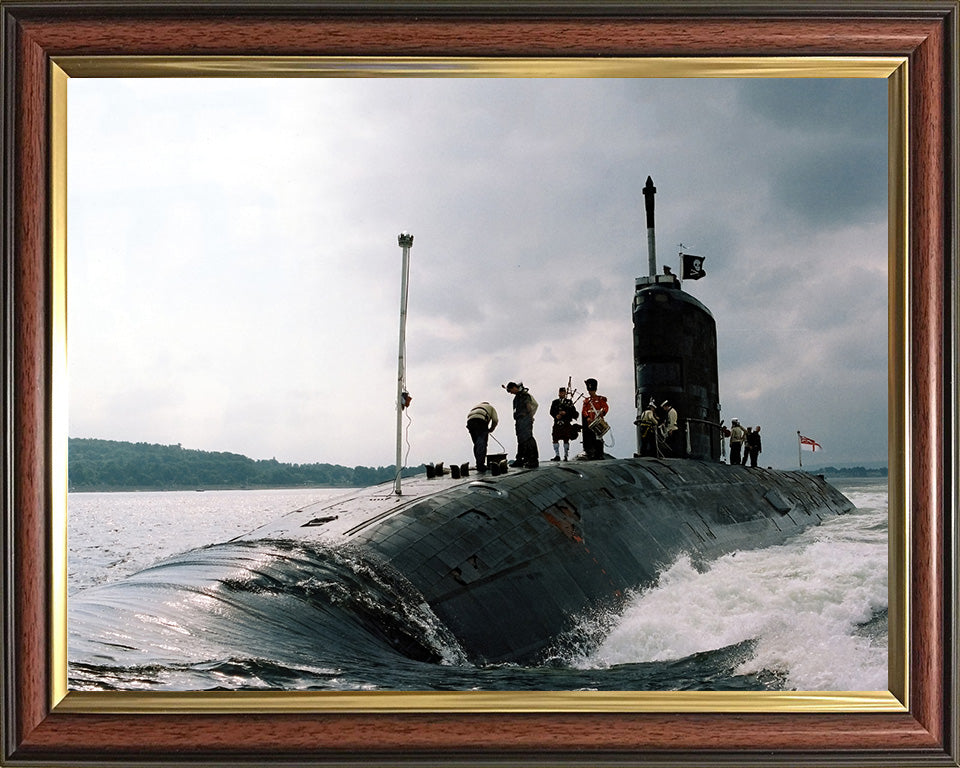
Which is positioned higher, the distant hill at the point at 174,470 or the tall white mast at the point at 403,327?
the tall white mast at the point at 403,327

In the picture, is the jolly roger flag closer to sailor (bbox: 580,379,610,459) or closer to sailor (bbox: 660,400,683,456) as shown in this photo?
sailor (bbox: 580,379,610,459)

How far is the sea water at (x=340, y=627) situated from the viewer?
295 centimetres

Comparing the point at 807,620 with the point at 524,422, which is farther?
the point at 524,422

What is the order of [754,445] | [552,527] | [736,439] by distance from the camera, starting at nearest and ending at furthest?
1. [754,445]
2. [736,439]
3. [552,527]

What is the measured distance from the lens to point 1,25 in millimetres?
3033

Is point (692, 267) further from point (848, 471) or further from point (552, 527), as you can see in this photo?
point (552, 527)

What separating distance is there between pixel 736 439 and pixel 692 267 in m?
0.94

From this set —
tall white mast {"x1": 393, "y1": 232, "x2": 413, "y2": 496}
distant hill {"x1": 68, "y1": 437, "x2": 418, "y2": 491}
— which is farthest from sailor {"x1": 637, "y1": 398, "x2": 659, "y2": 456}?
distant hill {"x1": 68, "y1": 437, "x2": 418, "y2": 491}

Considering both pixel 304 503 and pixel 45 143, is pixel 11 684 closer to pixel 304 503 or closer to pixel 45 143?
pixel 304 503

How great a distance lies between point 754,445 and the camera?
395 centimetres

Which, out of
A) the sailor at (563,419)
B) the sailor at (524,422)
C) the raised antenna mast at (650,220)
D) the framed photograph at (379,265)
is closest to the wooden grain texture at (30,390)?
the framed photograph at (379,265)

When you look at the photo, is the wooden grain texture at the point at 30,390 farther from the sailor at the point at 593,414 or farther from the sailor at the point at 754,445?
the sailor at the point at 754,445

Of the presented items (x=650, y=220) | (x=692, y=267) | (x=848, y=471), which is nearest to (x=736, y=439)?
(x=848, y=471)

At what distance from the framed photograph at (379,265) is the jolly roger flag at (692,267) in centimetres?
55
